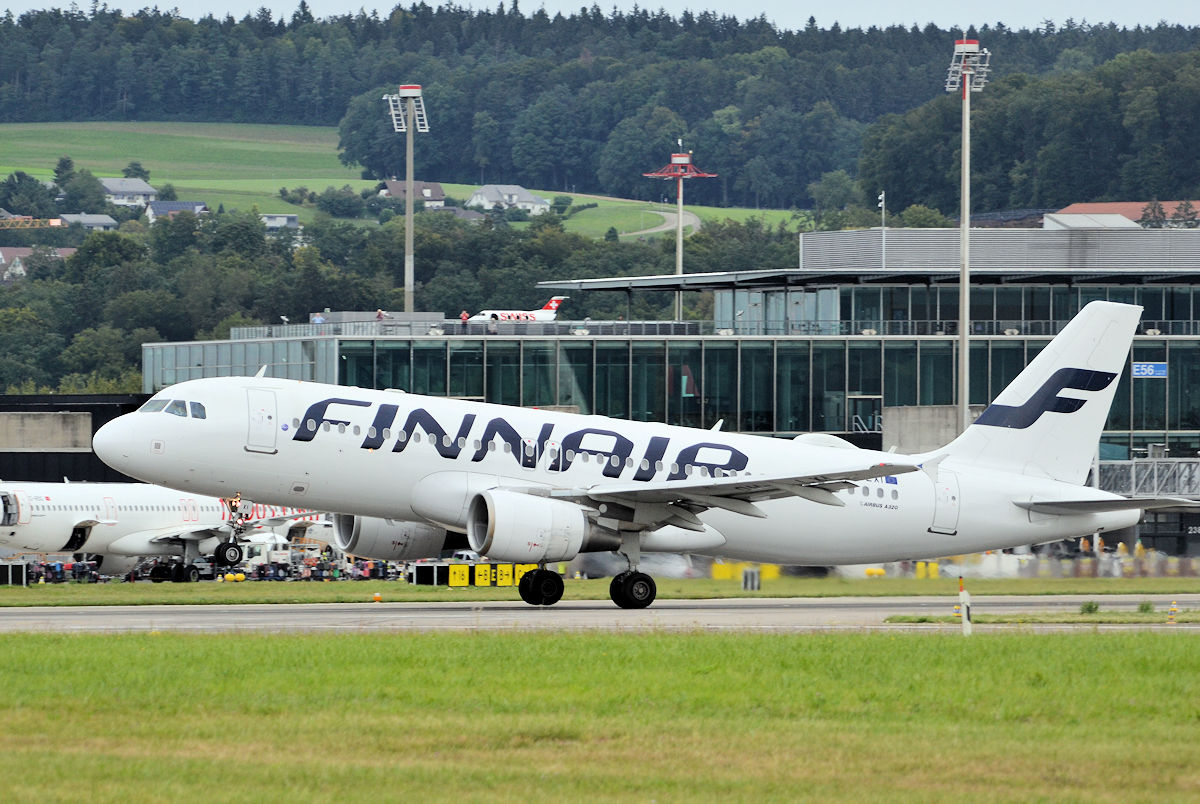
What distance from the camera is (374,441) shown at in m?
35.4

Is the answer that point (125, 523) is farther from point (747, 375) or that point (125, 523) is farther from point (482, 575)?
point (747, 375)

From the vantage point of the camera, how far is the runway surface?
31234mm

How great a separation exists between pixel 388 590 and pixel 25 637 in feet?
83.1

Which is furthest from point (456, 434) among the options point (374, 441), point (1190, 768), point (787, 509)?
point (1190, 768)

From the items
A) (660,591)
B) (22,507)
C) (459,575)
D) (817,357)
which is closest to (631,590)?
(660,591)

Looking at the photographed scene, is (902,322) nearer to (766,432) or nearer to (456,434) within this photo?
(766,432)

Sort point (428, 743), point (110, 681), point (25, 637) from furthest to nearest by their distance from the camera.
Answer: point (25, 637) < point (110, 681) < point (428, 743)

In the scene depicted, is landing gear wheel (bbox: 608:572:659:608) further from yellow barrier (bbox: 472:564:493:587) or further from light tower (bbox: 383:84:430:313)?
light tower (bbox: 383:84:430:313)

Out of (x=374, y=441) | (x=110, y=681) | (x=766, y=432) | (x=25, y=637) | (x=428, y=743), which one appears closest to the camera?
(x=428, y=743)

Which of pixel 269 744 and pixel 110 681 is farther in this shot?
pixel 110 681

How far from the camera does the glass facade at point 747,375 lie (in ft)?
262

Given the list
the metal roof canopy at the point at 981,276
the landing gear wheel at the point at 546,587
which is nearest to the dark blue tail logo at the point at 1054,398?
the landing gear wheel at the point at 546,587

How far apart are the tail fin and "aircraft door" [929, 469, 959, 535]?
0.89 m

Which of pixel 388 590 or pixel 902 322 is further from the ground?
pixel 902 322
